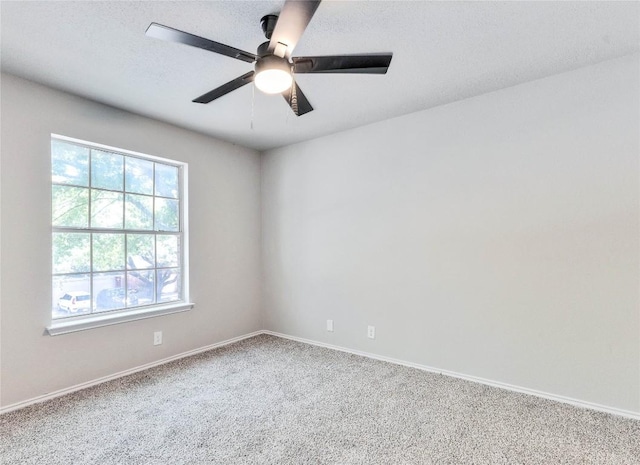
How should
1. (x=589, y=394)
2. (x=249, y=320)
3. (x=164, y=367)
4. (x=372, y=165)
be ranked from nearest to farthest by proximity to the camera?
(x=589, y=394)
(x=164, y=367)
(x=372, y=165)
(x=249, y=320)

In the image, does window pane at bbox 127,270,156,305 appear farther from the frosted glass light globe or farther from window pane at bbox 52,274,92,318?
the frosted glass light globe

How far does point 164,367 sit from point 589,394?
138 inches

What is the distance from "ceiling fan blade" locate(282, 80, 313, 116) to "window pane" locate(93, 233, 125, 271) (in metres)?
2.10

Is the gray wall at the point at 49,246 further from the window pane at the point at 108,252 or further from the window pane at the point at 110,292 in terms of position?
the window pane at the point at 108,252

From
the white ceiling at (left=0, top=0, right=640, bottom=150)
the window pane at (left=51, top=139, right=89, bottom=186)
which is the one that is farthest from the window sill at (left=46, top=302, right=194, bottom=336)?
the white ceiling at (left=0, top=0, right=640, bottom=150)

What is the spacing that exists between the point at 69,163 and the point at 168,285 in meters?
1.44

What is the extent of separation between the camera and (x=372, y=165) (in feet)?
11.2

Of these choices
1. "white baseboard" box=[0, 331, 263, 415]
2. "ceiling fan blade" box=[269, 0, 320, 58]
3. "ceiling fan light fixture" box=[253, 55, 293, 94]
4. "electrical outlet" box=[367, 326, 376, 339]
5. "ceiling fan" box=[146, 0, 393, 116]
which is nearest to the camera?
"ceiling fan blade" box=[269, 0, 320, 58]

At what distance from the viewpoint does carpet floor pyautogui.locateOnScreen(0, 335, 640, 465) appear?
1.85m

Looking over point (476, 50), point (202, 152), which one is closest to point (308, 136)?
point (202, 152)

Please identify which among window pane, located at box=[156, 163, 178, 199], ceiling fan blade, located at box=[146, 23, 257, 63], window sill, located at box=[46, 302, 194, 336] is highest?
ceiling fan blade, located at box=[146, 23, 257, 63]

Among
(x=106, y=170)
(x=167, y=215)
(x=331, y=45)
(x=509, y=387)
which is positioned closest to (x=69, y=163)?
(x=106, y=170)

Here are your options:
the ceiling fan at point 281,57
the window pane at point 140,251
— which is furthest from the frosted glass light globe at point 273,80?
the window pane at point 140,251

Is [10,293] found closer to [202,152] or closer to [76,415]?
[76,415]
